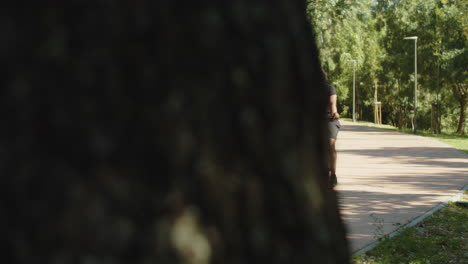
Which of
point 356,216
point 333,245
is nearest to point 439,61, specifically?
point 356,216

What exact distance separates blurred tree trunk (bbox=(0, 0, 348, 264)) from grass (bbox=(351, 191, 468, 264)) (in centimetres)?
501

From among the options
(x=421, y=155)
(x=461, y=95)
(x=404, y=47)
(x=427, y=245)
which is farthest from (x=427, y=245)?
(x=461, y=95)

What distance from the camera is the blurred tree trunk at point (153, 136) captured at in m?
1.06

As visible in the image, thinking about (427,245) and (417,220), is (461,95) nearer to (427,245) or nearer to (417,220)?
(417,220)

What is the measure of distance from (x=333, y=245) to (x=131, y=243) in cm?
46

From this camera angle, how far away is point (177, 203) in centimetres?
112

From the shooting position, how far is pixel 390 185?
12211 mm

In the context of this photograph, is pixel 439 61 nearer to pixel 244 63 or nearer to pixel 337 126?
pixel 337 126

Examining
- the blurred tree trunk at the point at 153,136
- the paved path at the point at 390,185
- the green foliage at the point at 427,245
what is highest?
the blurred tree trunk at the point at 153,136

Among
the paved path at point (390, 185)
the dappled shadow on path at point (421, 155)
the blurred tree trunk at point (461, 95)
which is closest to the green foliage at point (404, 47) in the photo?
the blurred tree trunk at point (461, 95)

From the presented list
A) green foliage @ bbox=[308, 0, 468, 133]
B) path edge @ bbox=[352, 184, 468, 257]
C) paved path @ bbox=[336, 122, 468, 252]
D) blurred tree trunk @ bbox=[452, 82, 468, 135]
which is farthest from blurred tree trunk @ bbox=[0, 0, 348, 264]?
blurred tree trunk @ bbox=[452, 82, 468, 135]

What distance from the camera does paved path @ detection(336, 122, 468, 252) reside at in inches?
324

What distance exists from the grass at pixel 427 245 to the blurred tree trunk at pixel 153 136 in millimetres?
5009

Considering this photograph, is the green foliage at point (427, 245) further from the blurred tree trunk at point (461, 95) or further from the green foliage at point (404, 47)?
the blurred tree trunk at point (461, 95)
